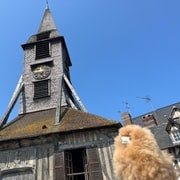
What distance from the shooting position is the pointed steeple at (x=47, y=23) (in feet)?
65.2

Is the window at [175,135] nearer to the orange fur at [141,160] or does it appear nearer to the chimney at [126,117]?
the chimney at [126,117]

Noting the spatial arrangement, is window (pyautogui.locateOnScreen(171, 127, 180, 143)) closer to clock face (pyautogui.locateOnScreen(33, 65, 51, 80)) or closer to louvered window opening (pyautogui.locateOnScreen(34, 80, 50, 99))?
louvered window opening (pyautogui.locateOnScreen(34, 80, 50, 99))

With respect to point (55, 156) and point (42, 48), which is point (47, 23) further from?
point (55, 156)

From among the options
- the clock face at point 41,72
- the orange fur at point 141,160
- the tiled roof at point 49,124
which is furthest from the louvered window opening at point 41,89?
the orange fur at point 141,160

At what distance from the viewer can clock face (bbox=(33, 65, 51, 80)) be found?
15861 mm

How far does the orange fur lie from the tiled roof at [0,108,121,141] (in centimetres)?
808

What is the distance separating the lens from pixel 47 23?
2088 centimetres

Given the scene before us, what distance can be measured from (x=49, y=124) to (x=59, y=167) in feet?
7.88

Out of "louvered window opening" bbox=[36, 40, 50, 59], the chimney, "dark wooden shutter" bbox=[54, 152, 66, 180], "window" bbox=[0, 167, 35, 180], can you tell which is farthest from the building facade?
"louvered window opening" bbox=[36, 40, 50, 59]

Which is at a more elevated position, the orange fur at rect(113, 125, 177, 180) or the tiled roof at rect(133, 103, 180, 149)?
the tiled roof at rect(133, 103, 180, 149)

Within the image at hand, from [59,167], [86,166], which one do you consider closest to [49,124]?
[59,167]

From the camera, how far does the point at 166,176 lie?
4.79ft

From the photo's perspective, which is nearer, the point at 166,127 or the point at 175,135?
the point at 175,135

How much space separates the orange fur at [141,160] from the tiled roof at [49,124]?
8.08 m
